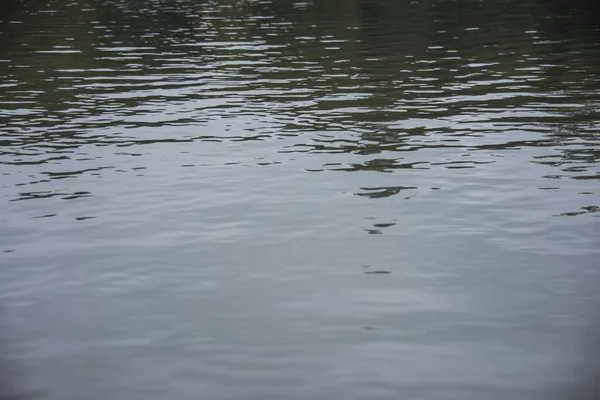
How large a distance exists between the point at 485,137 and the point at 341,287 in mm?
10551

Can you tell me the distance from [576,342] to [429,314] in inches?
74.0

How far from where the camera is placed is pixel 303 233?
1592 centimetres

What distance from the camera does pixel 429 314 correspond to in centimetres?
Result: 1238

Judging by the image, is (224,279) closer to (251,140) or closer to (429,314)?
(429,314)

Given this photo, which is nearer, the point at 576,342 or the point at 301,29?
the point at 576,342

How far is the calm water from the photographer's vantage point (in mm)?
10961

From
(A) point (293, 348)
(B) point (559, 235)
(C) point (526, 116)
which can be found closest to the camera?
(A) point (293, 348)

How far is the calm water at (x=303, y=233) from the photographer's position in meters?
11.0

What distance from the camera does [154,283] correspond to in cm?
1377

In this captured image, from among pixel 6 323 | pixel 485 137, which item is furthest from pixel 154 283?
pixel 485 137

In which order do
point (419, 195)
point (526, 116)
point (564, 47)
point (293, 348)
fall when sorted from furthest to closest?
1. point (564, 47)
2. point (526, 116)
3. point (419, 195)
4. point (293, 348)

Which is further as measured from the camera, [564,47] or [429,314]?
[564,47]

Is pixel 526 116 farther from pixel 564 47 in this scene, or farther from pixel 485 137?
pixel 564 47

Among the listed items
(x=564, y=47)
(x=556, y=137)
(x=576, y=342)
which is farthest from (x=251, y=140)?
(x=564, y=47)
